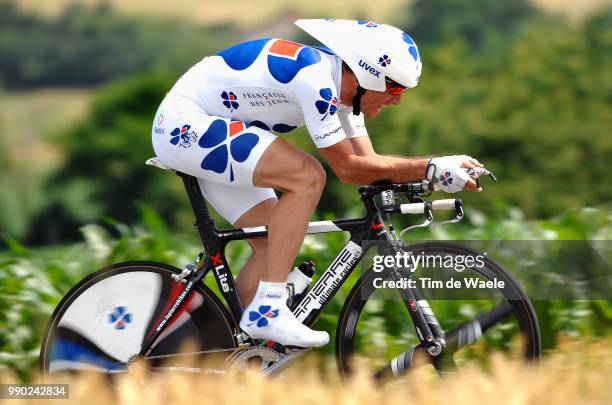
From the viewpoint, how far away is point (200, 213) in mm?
4844

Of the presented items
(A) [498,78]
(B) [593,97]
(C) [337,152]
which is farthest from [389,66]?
(A) [498,78]

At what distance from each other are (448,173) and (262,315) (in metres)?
1.07

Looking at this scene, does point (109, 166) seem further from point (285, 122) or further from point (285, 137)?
point (285, 122)

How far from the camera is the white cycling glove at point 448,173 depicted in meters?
4.38

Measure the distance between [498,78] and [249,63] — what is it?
7213 cm

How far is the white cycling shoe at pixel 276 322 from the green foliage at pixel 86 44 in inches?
3955

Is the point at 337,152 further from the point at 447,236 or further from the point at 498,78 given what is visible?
the point at 498,78

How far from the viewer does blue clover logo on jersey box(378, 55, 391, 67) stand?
4.55 meters

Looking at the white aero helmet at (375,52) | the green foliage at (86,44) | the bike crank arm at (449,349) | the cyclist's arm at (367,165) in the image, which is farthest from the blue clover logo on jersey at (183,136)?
the green foliage at (86,44)

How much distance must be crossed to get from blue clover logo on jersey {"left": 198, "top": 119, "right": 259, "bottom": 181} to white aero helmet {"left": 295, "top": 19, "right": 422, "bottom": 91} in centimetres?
55

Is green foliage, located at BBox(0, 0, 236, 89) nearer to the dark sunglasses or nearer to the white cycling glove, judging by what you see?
the dark sunglasses

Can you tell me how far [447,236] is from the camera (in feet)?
23.2

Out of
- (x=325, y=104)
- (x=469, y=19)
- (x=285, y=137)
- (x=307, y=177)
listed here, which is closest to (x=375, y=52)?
(x=325, y=104)

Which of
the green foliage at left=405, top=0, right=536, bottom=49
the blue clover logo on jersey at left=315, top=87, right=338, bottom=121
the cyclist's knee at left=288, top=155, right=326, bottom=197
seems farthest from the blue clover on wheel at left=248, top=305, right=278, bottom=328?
the green foliage at left=405, top=0, right=536, bottom=49
